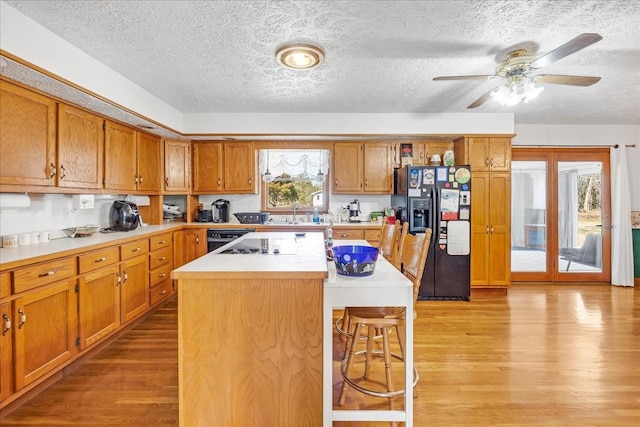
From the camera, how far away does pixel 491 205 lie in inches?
169

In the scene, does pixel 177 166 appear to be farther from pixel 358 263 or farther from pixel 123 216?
pixel 358 263

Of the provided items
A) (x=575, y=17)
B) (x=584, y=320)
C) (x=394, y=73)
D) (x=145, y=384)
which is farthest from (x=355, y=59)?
(x=584, y=320)

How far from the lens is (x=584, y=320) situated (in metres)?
3.38

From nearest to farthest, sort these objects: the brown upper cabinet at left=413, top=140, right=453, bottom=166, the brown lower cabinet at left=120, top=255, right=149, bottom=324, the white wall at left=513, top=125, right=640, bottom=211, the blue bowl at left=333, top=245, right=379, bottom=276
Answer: the blue bowl at left=333, top=245, right=379, bottom=276 < the brown lower cabinet at left=120, top=255, right=149, bottom=324 < the brown upper cabinet at left=413, top=140, right=453, bottom=166 < the white wall at left=513, top=125, right=640, bottom=211

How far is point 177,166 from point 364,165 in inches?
102

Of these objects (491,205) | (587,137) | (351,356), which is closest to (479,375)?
(351,356)

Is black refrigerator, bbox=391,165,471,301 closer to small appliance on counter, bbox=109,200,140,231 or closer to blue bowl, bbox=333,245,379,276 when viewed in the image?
blue bowl, bbox=333,245,379,276

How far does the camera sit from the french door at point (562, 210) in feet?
16.1

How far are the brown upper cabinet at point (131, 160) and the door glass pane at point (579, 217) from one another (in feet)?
19.0

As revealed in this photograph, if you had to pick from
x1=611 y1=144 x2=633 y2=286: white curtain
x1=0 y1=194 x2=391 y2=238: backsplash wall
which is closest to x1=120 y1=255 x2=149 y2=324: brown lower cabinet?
x1=0 y1=194 x2=391 y2=238: backsplash wall

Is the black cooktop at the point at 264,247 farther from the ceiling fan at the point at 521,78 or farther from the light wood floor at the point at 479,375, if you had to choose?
the ceiling fan at the point at 521,78

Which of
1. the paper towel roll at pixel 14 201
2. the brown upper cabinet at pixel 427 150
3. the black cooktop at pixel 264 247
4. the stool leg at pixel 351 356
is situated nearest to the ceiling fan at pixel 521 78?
the black cooktop at pixel 264 247

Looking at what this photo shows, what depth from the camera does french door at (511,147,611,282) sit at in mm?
4922

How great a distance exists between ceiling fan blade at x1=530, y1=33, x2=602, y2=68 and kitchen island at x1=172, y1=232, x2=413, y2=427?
1.66m
